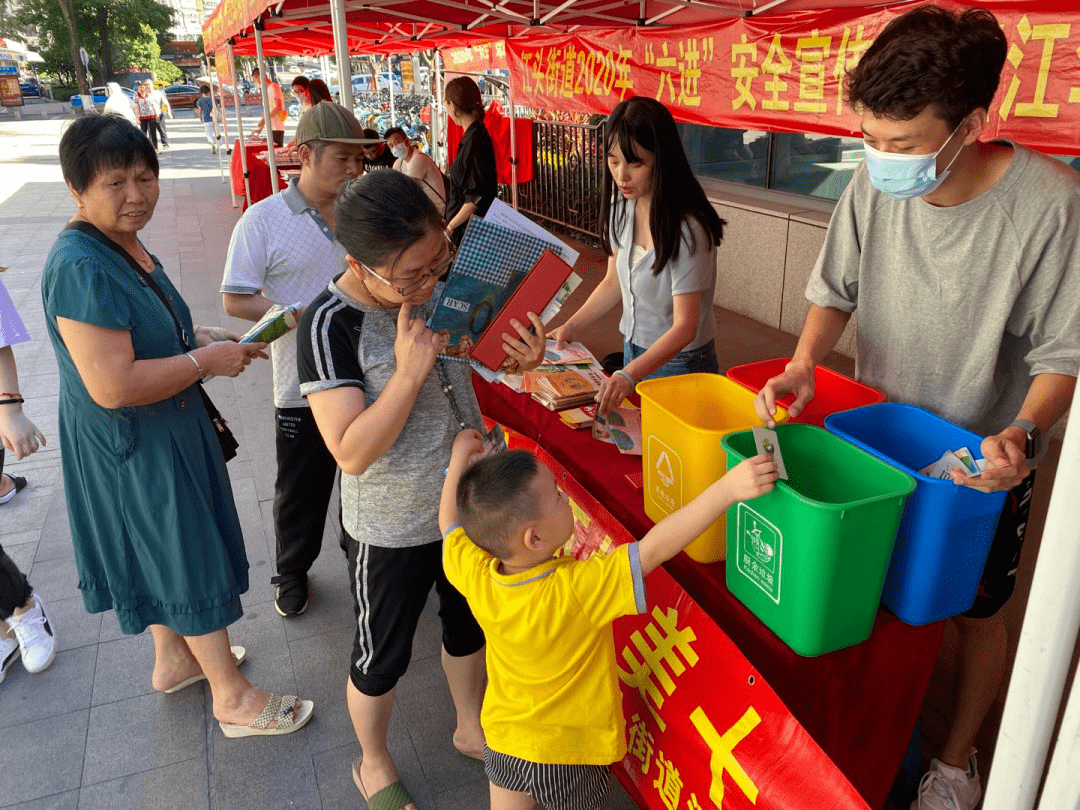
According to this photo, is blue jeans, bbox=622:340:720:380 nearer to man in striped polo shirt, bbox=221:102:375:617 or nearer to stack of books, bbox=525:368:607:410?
stack of books, bbox=525:368:607:410

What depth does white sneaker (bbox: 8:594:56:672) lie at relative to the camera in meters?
2.63

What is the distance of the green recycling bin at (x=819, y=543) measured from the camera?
1190 millimetres

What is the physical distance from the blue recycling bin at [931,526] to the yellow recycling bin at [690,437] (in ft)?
0.79

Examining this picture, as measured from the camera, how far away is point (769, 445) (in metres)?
1.30

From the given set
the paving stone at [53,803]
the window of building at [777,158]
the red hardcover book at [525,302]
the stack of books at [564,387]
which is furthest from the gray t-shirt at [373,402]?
the window of building at [777,158]

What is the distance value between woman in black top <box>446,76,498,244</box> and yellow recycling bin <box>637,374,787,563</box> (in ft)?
12.8

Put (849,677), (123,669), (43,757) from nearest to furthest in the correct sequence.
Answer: (849,677)
(43,757)
(123,669)

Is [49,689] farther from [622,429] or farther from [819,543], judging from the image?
[819,543]

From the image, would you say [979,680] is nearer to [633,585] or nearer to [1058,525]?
[633,585]

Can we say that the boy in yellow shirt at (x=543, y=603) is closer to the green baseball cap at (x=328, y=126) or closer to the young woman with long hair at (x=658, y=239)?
the young woman with long hair at (x=658, y=239)

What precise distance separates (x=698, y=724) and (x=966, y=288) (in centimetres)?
103

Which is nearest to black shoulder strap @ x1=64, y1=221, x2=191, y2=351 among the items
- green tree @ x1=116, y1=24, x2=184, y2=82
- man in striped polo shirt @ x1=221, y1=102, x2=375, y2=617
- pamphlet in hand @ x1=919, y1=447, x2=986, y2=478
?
man in striped polo shirt @ x1=221, y1=102, x2=375, y2=617

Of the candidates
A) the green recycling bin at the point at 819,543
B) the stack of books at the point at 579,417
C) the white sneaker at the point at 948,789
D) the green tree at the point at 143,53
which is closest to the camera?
the green recycling bin at the point at 819,543

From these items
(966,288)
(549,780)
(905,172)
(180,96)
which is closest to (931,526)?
(966,288)
